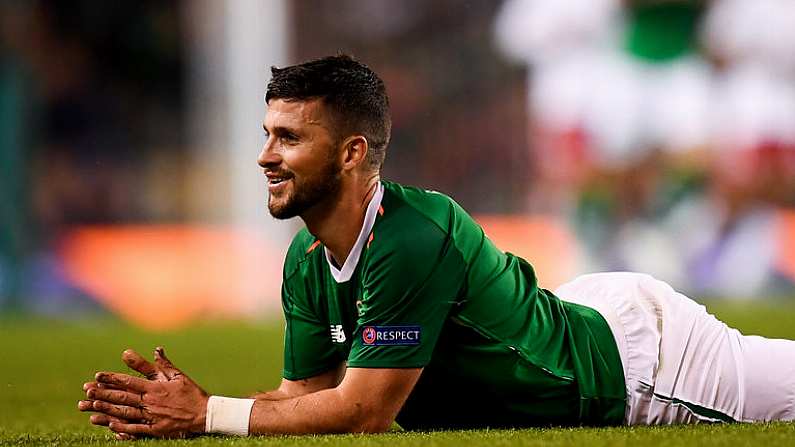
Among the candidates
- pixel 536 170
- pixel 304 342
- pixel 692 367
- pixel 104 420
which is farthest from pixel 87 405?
pixel 536 170

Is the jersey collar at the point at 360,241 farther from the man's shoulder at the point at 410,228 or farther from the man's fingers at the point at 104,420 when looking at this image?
the man's fingers at the point at 104,420

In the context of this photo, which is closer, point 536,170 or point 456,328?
point 456,328

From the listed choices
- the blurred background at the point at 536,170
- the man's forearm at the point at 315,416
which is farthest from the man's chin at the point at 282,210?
the blurred background at the point at 536,170

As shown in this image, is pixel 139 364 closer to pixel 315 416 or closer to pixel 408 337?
pixel 315 416

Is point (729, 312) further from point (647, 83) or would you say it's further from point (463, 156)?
point (463, 156)

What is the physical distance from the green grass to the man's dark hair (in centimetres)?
86

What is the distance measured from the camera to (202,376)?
8203mm

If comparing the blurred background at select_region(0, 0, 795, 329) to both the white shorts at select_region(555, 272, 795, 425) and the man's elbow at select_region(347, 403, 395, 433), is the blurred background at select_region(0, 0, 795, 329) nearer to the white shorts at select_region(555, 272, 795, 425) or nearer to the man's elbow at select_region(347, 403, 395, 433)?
the white shorts at select_region(555, 272, 795, 425)

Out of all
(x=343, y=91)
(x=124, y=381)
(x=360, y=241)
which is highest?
(x=343, y=91)

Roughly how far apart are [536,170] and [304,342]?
45.1 feet

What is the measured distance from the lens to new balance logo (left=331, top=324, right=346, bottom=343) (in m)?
4.45

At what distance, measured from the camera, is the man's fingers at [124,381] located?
4.19 m

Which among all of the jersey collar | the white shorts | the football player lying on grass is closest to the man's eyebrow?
the football player lying on grass

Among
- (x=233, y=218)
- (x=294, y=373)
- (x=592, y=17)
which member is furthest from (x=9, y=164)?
(x=294, y=373)
